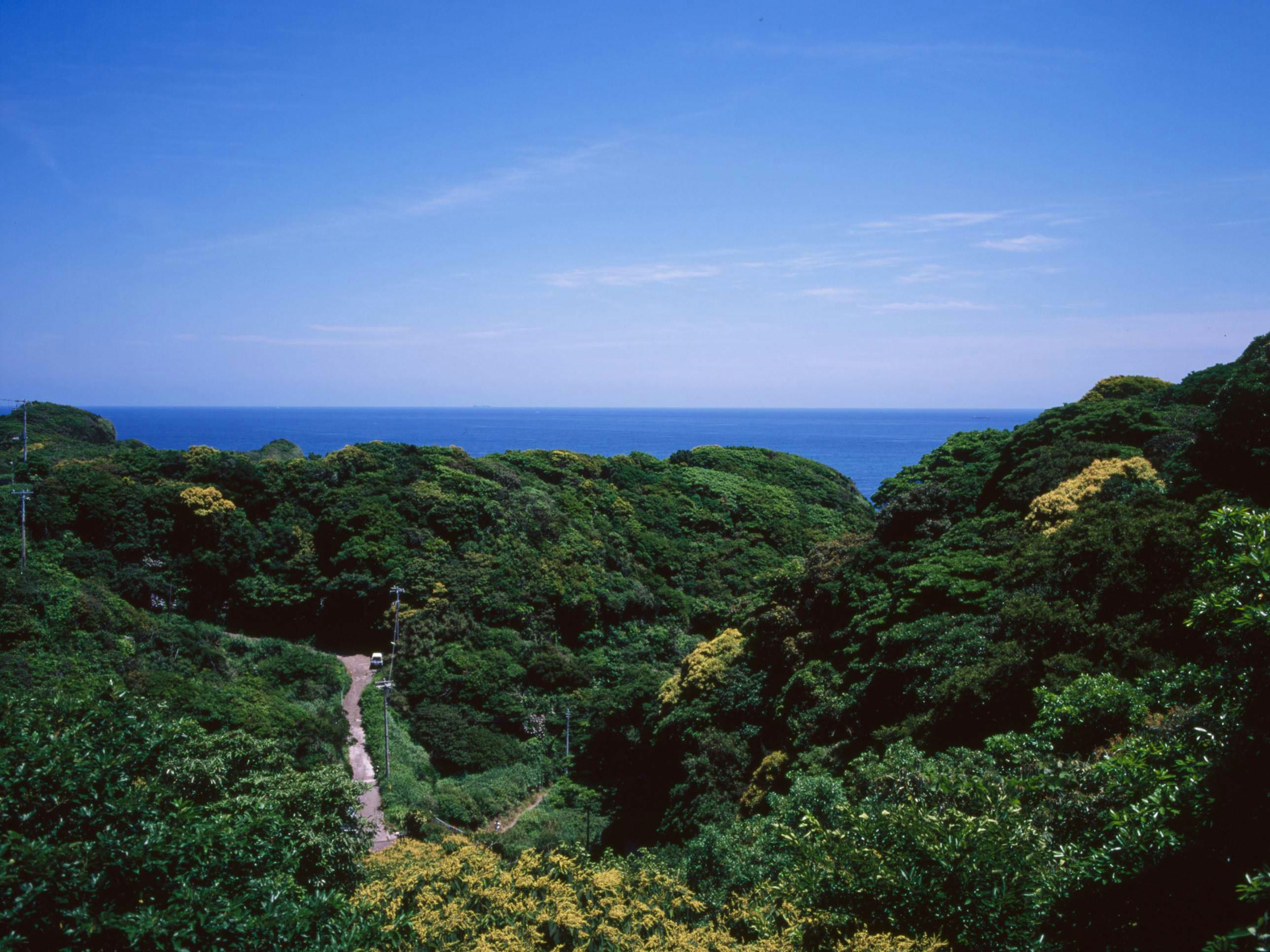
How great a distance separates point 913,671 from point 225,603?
26.1 metres

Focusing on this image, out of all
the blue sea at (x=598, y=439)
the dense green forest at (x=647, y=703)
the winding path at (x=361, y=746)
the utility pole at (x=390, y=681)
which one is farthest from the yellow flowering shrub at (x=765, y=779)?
the blue sea at (x=598, y=439)

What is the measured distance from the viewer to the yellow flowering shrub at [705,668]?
766 inches

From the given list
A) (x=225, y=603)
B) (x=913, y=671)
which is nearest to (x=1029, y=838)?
(x=913, y=671)

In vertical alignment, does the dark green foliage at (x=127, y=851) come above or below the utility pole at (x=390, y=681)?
above

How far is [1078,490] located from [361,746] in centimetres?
2106

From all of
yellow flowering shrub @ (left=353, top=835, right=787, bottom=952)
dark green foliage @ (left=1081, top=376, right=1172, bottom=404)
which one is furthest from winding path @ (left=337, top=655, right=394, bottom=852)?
dark green foliage @ (left=1081, top=376, right=1172, bottom=404)

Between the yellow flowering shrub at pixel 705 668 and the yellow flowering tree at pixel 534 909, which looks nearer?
the yellow flowering tree at pixel 534 909

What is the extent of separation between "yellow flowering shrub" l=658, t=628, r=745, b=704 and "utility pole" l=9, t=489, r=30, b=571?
19112 millimetres

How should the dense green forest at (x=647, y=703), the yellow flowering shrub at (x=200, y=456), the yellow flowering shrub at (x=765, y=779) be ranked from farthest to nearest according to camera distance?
the yellow flowering shrub at (x=200, y=456) → the yellow flowering shrub at (x=765, y=779) → the dense green forest at (x=647, y=703)

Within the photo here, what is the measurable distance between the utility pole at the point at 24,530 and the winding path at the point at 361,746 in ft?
33.6

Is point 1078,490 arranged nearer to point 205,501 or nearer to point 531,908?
point 531,908

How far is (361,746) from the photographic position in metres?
23.0

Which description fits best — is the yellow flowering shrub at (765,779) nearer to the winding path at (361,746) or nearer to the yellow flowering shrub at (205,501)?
the winding path at (361,746)

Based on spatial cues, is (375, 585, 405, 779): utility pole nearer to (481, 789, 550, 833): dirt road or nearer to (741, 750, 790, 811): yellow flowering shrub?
(481, 789, 550, 833): dirt road
